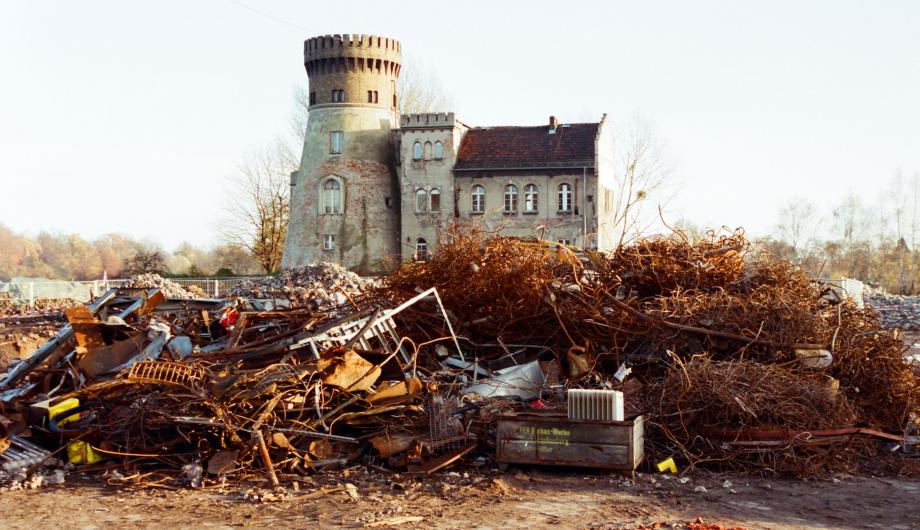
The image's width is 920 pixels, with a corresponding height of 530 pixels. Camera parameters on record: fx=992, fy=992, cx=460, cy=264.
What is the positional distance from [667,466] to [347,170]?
4431cm

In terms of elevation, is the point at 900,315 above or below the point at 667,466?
above

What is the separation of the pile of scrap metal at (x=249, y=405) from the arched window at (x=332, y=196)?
41.1m

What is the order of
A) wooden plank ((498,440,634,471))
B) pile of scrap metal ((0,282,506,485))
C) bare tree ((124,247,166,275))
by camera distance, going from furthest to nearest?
bare tree ((124,247,166,275))
pile of scrap metal ((0,282,506,485))
wooden plank ((498,440,634,471))

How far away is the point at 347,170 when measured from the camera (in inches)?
2036

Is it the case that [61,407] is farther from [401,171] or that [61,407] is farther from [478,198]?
[401,171]

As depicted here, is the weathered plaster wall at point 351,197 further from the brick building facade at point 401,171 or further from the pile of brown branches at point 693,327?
the pile of brown branches at point 693,327

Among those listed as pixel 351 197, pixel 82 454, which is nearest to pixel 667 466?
pixel 82 454

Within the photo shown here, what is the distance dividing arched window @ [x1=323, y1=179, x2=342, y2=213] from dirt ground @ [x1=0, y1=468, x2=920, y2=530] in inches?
1711

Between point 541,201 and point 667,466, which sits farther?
point 541,201

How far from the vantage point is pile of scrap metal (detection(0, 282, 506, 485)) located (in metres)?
8.53

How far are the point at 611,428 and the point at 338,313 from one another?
13.7 ft

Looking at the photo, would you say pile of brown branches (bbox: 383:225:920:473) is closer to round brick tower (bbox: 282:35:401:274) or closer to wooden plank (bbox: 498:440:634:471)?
wooden plank (bbox: 498:440:634:471)

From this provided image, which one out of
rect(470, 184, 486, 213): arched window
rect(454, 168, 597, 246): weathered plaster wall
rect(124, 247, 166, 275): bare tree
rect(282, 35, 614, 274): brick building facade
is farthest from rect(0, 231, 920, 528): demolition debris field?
rect(124, 247, 166, 275): bare tree

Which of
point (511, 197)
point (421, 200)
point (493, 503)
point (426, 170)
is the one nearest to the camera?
point (493, 503)
